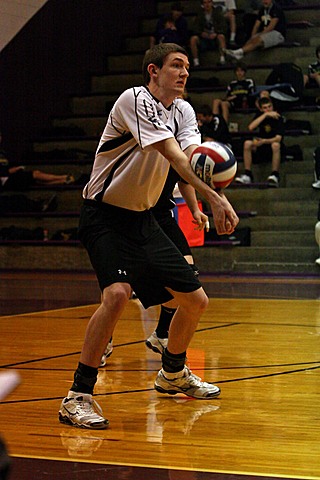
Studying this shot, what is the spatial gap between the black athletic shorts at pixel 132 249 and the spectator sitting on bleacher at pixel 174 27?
41.1 ft

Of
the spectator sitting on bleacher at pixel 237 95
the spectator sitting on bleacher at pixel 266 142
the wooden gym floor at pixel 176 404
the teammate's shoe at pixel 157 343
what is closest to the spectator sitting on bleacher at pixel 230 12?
the spectator sitting on bleacher at pixel 237 95

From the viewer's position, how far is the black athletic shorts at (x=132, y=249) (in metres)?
3.99

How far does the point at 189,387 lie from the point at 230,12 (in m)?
13.0

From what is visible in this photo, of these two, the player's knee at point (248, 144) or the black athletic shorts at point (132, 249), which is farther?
the player's knee at point (248, 144)

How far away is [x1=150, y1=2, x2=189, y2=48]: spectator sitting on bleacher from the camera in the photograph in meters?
16.3

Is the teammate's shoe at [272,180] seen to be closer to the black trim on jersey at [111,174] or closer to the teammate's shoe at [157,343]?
the teammate's shoe at [157,343]

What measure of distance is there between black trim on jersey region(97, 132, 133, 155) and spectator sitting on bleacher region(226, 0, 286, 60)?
40.0 ft

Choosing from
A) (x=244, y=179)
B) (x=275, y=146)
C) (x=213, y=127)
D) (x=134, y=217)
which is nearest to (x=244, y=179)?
(x=244, y=179)

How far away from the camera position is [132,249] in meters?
4.06

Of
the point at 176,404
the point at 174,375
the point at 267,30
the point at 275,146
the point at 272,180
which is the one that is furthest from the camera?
the point at 267,30

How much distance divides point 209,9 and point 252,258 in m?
5.60

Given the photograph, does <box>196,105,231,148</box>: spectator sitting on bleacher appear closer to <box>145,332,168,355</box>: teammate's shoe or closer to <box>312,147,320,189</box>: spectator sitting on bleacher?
<box>312,147,320,189</box>: spectator sitting on bleacher

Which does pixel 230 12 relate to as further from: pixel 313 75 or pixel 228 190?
pixel 228 190

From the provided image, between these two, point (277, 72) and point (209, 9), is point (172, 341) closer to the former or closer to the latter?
point (277, 72)
